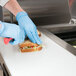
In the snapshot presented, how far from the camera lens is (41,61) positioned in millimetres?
842

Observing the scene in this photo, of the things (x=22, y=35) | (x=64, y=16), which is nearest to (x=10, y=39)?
(x=22, y=35)

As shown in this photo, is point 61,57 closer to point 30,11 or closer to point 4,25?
point 4,25

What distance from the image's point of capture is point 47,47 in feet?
3.33

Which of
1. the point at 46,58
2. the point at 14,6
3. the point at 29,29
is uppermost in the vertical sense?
the point at 14,6

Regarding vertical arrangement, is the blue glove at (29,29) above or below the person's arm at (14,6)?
below

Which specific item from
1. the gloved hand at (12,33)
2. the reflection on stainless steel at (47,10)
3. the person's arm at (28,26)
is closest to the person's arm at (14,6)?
the person's arm at (28,26)

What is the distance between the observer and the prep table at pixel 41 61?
745mm

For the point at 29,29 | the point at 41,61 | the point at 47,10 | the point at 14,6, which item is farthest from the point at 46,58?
the point at 47,10

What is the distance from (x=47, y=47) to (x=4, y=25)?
13.0 inches

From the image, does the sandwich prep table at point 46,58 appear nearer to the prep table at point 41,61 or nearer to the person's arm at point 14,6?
the prep table at point 41,61

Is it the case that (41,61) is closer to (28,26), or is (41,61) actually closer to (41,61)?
(41,61)

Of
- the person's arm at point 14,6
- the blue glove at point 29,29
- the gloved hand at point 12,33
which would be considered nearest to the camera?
the gloved hand at point 12,33

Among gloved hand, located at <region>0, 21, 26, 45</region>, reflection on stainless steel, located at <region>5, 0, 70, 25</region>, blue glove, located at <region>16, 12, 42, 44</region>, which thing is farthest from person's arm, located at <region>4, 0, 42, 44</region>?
reflection on stainless steel, located at <region>5, 0, 70, 25</region>

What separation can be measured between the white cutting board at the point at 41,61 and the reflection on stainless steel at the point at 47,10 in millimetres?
605
